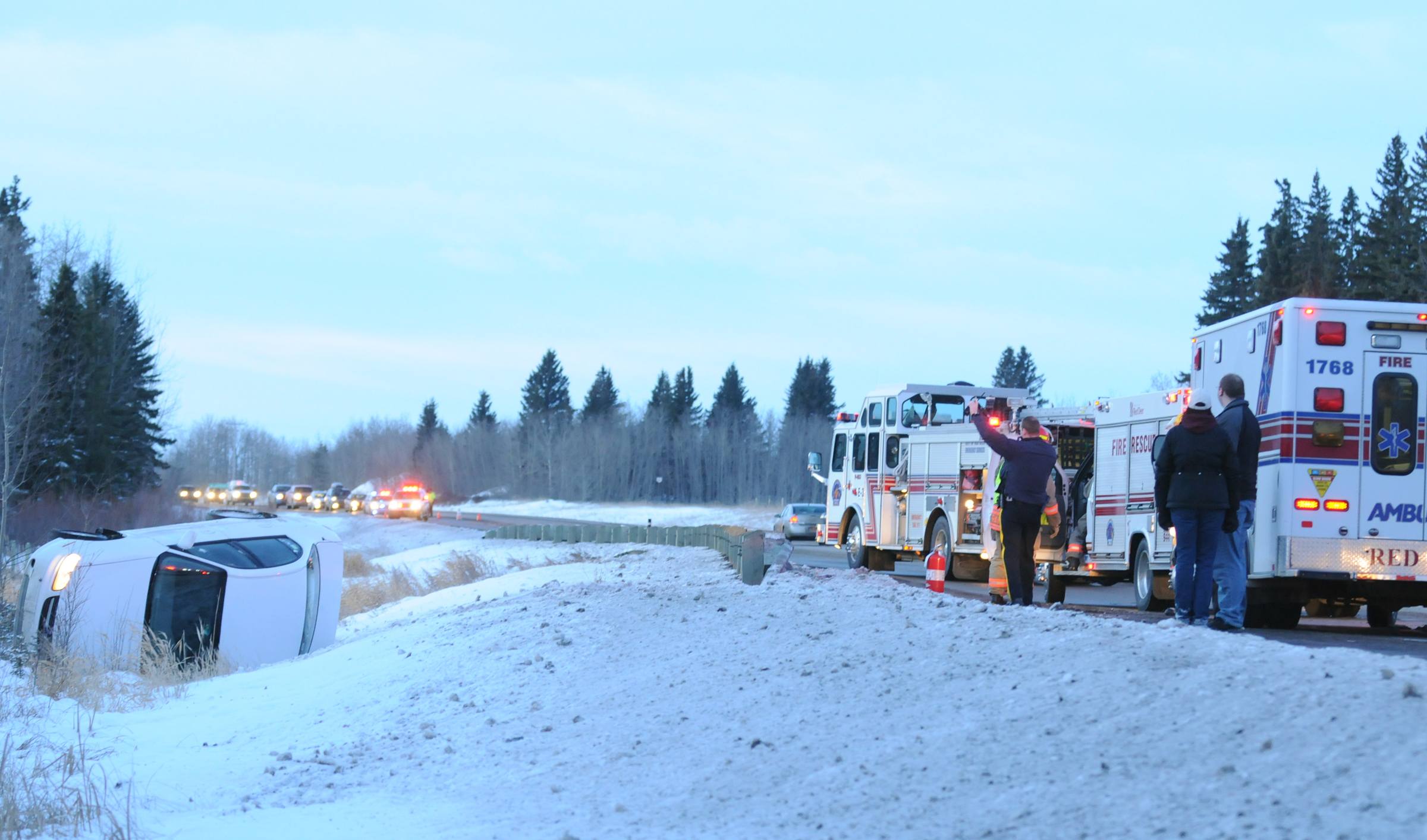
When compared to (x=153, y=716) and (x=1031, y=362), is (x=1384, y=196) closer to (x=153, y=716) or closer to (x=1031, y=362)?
(x=153, y=716)

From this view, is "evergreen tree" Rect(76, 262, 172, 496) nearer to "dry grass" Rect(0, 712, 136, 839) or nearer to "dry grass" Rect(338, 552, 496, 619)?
"dry grass" Rect(338, 552, 496, 619)

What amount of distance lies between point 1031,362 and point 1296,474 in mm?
112210

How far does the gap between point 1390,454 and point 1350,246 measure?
Result: 5227 centimetres

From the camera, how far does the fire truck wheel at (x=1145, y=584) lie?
54.6ft

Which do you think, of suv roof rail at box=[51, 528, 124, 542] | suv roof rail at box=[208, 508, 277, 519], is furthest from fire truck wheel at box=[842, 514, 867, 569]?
suv roof rail at box=[51, 528, 124, 542]

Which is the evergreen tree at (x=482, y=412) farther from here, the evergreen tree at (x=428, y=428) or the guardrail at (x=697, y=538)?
the guardrail at (x=697, y=538)

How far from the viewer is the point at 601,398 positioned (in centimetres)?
14412

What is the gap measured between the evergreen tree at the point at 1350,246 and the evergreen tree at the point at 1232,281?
3.92 m

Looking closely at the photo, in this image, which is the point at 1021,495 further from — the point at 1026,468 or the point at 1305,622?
the point at 1305,622

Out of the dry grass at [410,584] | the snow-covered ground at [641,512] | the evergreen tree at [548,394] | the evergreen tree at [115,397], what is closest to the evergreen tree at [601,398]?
the evergreen tree at [548,394]

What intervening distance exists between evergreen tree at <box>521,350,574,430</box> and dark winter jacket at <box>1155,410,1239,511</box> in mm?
129138

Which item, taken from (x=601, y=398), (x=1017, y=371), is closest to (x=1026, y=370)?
(x=1017, y=371)

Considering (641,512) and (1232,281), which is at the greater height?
(1232,281)

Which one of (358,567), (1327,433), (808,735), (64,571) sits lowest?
(358,567)
